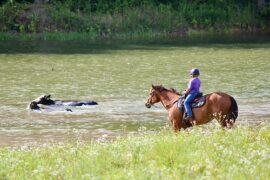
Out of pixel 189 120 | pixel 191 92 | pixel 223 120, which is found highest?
pixel 191 92

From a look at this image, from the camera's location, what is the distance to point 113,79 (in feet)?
104

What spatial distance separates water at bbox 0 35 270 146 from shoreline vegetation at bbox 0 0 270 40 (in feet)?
14.0

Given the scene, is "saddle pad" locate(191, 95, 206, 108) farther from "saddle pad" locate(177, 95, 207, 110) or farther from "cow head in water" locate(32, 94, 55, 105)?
"cow head in water" locate(32, 94, 55, 105)

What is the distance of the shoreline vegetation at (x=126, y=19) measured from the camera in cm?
5422

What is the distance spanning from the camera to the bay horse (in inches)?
637

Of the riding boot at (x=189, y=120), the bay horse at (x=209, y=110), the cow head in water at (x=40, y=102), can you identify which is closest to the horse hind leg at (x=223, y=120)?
the bay horse at (x=209, y=110)

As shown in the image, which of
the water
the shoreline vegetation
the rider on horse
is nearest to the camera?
the rider on horse

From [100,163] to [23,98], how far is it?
1569cm

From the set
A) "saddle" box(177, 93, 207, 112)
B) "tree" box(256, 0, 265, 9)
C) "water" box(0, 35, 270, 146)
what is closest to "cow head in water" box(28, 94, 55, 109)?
"water" box(0, 35, 270, 146)

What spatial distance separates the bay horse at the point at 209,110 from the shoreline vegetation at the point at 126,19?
36.0 m

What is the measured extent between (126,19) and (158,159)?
1861 inches

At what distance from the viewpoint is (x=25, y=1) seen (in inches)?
2351

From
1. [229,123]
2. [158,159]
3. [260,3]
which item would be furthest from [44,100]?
[260,3]

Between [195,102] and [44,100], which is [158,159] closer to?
[195,102]
